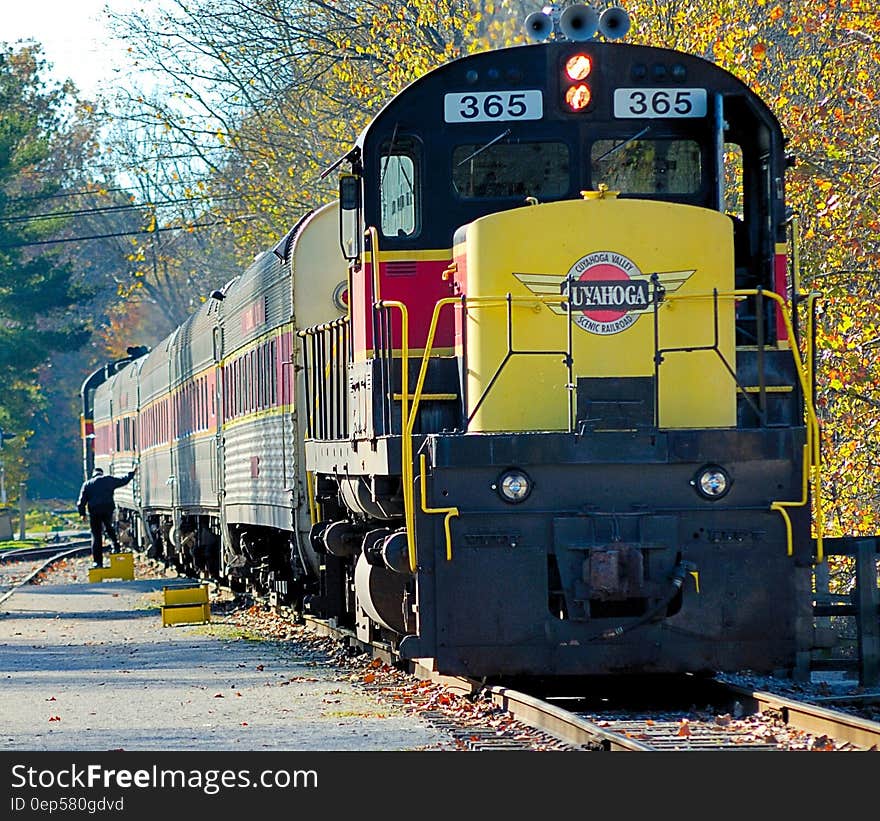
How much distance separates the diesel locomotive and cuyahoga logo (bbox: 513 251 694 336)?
13 millimetres

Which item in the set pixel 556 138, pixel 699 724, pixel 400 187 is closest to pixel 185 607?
pixel 400 187

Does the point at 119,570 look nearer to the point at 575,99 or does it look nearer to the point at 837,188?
the point at 837,188

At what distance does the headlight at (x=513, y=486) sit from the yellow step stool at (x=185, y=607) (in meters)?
9.37

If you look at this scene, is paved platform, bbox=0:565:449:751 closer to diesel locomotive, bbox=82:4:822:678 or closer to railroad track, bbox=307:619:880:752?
railroad track, bbox=307:619:880:752

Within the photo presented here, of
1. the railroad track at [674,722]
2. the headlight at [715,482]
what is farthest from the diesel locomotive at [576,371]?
the railroad track at [674,722]

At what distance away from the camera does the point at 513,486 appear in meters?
9.45

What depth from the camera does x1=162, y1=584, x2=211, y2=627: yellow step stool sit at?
714 inches

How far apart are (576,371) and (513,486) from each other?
0.84 meters

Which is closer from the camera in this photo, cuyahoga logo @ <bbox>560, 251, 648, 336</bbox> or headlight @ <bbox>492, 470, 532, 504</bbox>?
headlight @ <bbox>492, 470, 532, 504</bbox>

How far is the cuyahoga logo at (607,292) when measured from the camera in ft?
31.9

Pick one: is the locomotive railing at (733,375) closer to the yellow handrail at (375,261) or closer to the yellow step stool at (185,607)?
the yellow handrail at (375,261)

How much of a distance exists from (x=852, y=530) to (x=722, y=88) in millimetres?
11038

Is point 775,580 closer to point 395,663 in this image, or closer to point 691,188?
point 691,188

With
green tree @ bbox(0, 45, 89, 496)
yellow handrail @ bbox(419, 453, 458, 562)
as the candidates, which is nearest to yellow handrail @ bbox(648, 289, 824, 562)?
yellow handrail @ bbox(419, 453, 458, 562)
